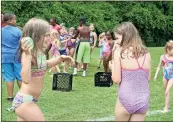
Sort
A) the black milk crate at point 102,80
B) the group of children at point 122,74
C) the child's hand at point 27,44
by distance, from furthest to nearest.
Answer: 1. the black milk crate at point 102,80
2. the group of children at point 122,74
3. the child's hand at point 27,44

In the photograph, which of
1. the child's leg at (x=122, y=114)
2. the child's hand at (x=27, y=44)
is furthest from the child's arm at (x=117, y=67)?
the child's hand at (x=27, y=44)

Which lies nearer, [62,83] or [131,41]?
[131,41]

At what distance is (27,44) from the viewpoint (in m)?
4.69

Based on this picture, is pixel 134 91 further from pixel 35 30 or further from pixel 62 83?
pixel 62 83

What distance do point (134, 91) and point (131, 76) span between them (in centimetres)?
17

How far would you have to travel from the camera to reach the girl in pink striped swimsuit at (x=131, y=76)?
4871 mm

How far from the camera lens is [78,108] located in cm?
851

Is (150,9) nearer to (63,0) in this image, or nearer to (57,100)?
(63,0)

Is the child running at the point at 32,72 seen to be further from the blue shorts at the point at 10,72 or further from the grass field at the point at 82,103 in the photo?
the blue shorts at the point at 10,72

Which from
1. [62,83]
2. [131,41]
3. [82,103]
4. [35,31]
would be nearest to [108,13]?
[62,83]

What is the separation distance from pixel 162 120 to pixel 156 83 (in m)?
5.08

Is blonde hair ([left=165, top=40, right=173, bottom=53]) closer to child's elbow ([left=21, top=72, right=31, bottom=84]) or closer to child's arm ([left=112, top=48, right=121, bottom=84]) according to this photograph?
child's arm ([left=112, top=48, right=121, bottom=84])

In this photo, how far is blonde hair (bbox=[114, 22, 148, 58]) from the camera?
4.90 meters

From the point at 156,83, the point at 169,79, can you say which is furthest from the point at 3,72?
the point at 156,83
